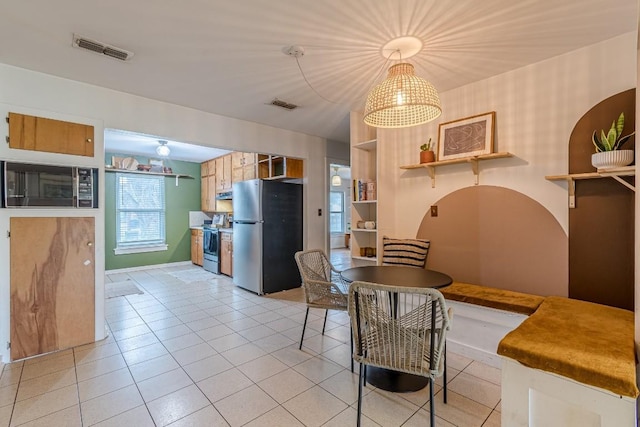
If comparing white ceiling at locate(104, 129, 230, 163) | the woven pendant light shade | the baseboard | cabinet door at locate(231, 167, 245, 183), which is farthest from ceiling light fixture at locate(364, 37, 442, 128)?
the baseboard

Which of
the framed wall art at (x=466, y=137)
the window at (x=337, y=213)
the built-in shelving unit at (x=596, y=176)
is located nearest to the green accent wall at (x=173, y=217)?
the window at (x=337, y=213)

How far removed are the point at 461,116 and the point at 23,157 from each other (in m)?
4.00

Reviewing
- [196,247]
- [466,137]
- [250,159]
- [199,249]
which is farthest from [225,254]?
[466,137]

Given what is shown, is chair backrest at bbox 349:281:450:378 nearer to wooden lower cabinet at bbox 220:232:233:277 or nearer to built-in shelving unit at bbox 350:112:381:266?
built-in shelving unit at bbox 350:112:381:266

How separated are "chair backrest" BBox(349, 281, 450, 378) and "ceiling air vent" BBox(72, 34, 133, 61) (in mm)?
2463

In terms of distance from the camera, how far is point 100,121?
2914 mm

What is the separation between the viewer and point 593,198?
2289mm

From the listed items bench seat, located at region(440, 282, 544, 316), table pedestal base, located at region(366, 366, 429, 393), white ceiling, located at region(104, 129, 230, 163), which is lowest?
table pedestal base, located at region(366, 366, 429, 393)

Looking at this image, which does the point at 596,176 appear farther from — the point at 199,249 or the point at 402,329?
the point at 199,249

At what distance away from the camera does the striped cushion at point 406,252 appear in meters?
3.19

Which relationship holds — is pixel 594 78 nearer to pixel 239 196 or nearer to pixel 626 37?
pixel 626 37

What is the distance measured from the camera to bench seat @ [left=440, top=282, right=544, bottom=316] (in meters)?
2.27

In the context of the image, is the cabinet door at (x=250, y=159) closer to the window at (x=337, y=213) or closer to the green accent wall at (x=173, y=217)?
the green accent wall at (x=173, y=217)

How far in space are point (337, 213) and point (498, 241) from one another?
302 inches
